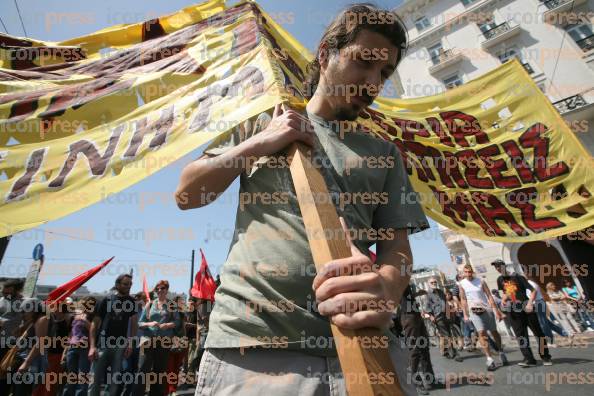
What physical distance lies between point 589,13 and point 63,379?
2405 centimetres

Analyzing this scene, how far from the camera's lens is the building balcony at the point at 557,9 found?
50.0 ft

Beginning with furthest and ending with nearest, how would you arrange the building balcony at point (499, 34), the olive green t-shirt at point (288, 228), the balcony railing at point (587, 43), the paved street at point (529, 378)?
the building balcony at point (499, 34), the balcony railing at point (587, 43), the paved street at point (529, 378), the olive green t-shirt at point (288, 228)

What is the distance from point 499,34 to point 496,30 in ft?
2.74

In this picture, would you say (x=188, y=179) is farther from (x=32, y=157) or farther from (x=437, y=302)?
(x=437, y=302)

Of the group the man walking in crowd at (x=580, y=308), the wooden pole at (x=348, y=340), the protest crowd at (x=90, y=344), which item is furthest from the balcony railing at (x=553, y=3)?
the wooden pole at (x=348, y=340)

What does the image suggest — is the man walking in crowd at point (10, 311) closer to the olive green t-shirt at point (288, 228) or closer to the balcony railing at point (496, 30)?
the olive green t-shirt at point (288, 228)

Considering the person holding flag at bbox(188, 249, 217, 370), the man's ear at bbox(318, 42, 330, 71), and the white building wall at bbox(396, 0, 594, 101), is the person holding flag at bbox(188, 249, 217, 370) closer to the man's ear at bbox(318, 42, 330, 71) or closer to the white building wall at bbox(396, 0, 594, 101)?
the man's ear at bbox(318, 42, 330, 71)

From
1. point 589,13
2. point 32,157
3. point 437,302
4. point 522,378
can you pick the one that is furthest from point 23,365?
point 589,13

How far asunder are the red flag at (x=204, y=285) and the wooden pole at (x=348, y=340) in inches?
356

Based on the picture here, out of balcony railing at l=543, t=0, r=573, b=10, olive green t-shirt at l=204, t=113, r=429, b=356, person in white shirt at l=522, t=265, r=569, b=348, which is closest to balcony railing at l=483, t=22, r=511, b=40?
balcony railing at l=543, t=0, r=573, b=10

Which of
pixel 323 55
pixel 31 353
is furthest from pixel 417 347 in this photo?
pixel 31 353

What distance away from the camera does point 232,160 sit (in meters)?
1.08

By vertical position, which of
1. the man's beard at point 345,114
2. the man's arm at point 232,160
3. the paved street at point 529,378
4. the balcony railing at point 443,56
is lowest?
the paved street at point 529,378

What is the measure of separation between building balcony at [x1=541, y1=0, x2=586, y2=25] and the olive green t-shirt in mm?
21097
